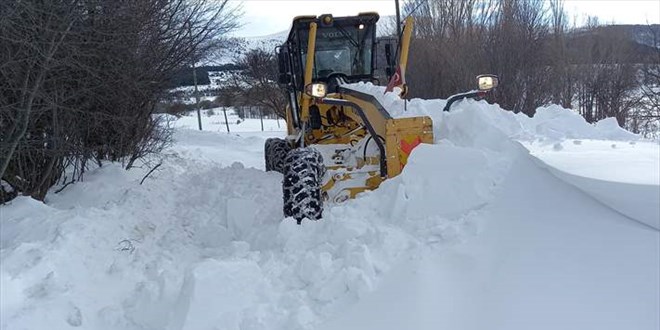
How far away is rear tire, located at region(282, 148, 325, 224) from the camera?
5262mm

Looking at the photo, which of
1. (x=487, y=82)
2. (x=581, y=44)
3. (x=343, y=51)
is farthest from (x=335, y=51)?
(x=581, y=44)

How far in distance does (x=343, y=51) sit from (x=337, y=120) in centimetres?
108

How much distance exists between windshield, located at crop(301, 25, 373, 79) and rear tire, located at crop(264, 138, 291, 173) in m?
1.76

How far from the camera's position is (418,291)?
11.8ft

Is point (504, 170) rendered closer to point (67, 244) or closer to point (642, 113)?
point (67, 244)

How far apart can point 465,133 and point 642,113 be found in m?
16.0

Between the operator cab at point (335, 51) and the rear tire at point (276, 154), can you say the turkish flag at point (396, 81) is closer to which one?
the operator cab at point (335, 51)

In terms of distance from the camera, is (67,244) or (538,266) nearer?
(538,266)

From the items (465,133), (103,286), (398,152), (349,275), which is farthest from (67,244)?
(465,133)

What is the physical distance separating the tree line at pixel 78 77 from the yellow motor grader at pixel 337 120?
77.2 inches

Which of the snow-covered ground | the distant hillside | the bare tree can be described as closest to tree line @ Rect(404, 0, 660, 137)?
the distant hillside

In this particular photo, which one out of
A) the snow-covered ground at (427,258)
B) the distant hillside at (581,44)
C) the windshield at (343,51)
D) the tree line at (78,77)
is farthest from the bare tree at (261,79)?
the snow-covered ground at (427,258)

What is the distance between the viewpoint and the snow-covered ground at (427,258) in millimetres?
3273

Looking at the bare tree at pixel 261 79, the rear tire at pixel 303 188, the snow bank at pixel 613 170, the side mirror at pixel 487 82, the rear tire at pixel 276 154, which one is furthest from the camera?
the bare tree at pixel 261 79
